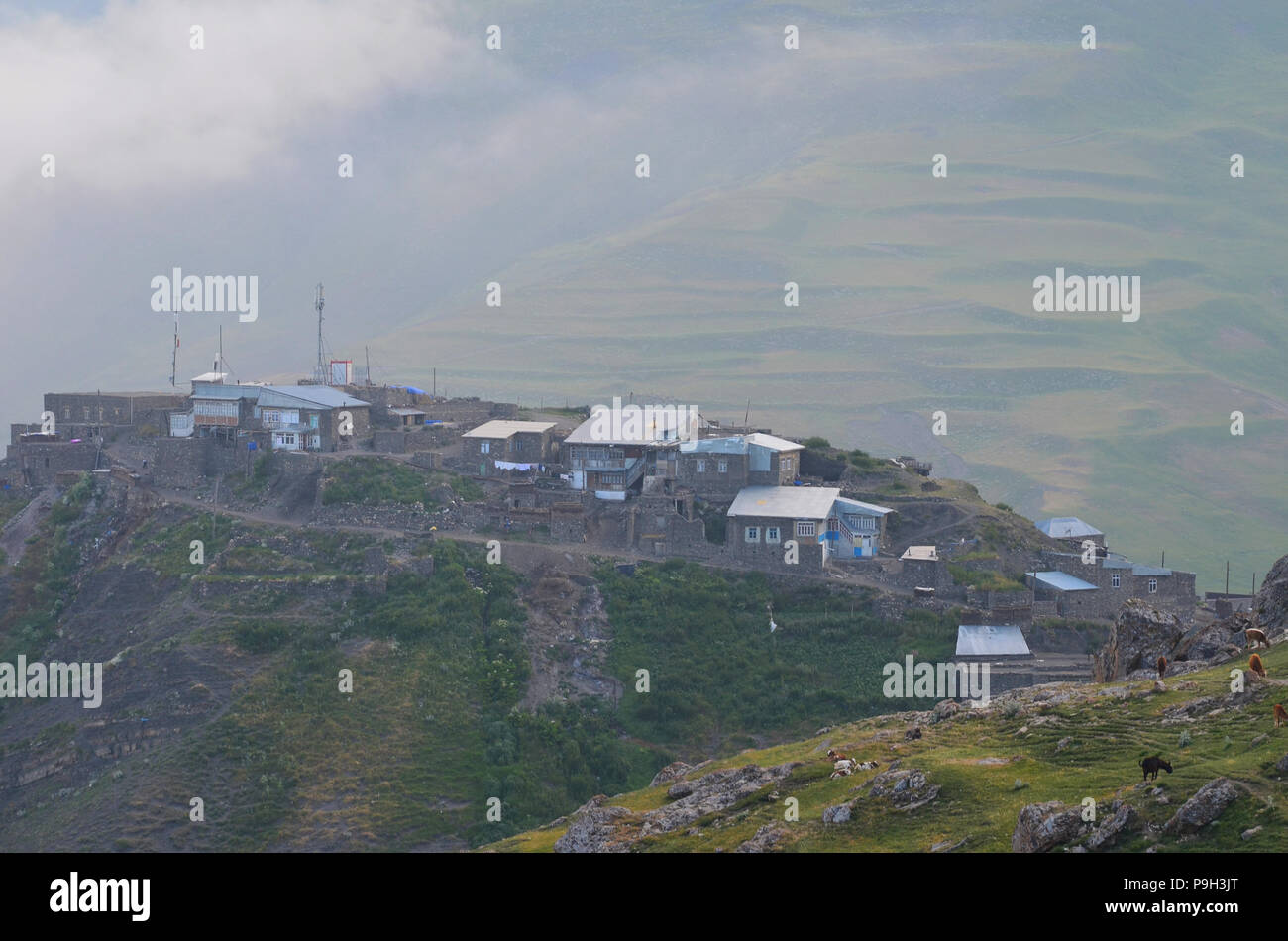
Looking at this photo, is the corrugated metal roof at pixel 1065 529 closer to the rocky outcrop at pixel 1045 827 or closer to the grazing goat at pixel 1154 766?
the grazing goat at pixel 1154 766

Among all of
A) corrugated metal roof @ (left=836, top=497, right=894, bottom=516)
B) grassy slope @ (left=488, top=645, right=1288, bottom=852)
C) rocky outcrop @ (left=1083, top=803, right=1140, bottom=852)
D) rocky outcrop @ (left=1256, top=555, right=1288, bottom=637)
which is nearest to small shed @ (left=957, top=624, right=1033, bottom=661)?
corrugated metal roof @ (left=836, top=497, right=894, bottom=516)

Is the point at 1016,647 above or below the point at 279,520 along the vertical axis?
below

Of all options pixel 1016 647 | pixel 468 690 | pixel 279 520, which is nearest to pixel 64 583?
pixel 279 520

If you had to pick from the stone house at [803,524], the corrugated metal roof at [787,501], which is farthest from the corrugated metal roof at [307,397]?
the stone house at [803,524]

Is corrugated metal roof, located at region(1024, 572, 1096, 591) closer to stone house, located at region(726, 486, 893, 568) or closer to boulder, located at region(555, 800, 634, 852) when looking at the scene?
stone house, located at region(726, 486, 893, 568)

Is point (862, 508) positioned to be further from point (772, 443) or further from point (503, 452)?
point (503, 452)

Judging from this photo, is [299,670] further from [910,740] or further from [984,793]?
[984,793]
